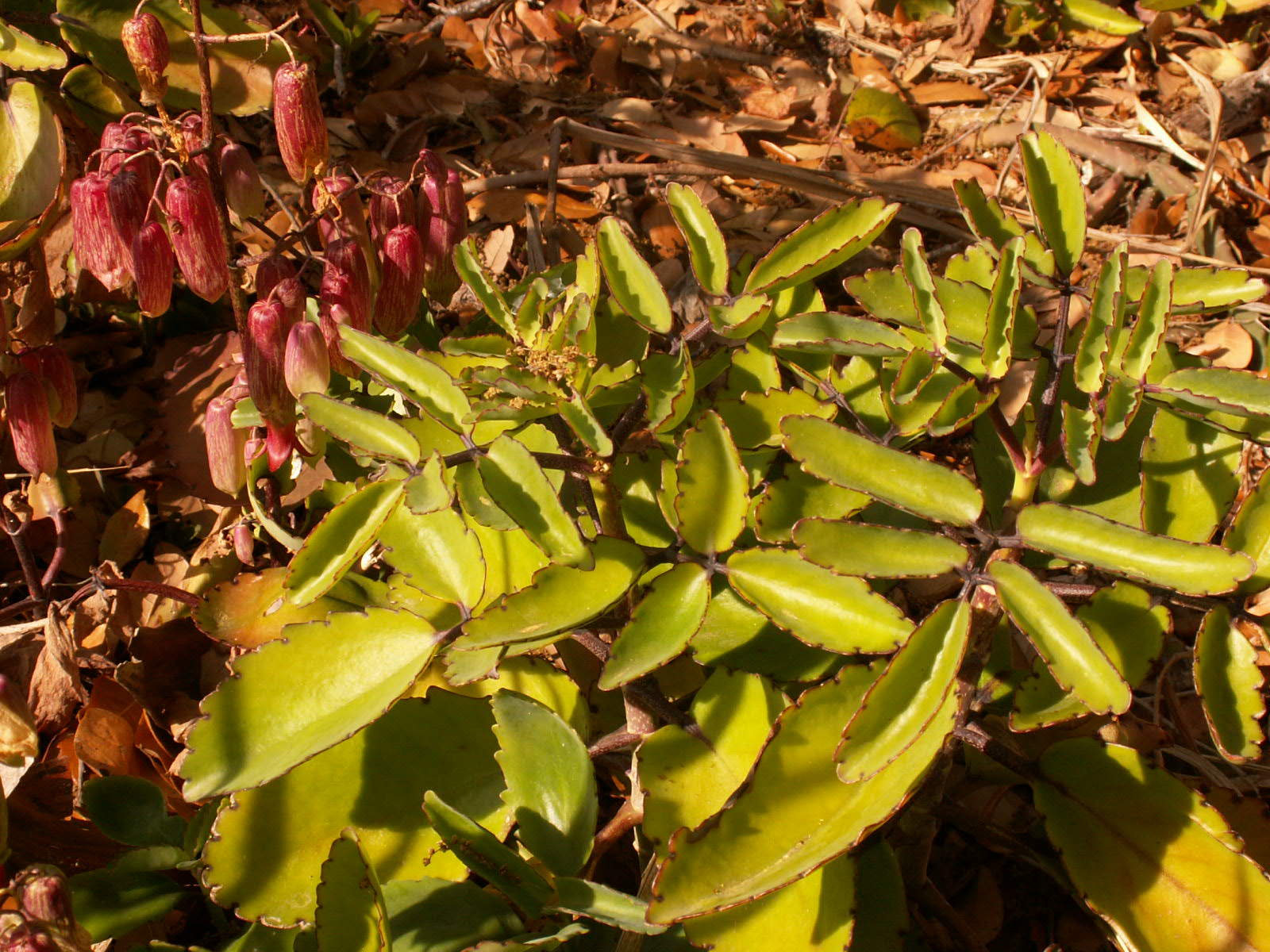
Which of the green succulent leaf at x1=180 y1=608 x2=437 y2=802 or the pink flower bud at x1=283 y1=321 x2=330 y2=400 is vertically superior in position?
the pink flower bud at x1=283 y1=321 x2=330 y2=400

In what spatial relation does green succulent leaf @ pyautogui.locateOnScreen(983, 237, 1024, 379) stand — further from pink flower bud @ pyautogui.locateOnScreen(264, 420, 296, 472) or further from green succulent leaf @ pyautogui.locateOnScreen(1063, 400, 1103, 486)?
pink flower bud @ pyautogui.locateOnScreen(264, 420, 296, 472)

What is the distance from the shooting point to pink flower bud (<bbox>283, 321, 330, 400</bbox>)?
3.19ft

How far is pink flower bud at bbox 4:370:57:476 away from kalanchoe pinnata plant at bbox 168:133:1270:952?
36cm

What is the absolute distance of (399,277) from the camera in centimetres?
107

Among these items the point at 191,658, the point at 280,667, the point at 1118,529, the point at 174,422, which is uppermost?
the point at 1118,529

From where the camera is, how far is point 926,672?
0.75 meters

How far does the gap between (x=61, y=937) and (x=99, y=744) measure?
1.66 ft

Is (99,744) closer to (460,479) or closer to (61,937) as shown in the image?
(61,937)

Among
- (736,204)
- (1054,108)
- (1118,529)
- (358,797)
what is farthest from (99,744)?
(1054,108)

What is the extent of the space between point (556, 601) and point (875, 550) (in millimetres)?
250

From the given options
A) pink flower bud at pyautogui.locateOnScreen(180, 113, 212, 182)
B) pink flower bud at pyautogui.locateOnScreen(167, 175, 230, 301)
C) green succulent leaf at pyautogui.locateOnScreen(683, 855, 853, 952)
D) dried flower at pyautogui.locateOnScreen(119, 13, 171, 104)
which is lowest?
green succulent leaf at pyautogui.locateOnScreen(683, 855, 853, 952)

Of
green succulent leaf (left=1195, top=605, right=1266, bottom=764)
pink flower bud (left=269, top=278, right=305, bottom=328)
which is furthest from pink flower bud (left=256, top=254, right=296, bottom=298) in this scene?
green succulent leaf (left=1195, top=605, right=1266, bottom=764)

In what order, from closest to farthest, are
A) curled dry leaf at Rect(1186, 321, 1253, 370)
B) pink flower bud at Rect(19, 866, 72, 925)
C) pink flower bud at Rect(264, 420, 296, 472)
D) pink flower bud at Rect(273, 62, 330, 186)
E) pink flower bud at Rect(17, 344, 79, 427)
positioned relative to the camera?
1. pink flower bud at Rect(19, 866, 72, 925)
2. pink flower bud at Rect(273, 62, 330, 186)
3. pink flower bud at Rect(264, 420, 296, 472)
4. pink flower bud at Rect(17, 344, 79, 427)
5. curled dry leaf at Rect(1186, 321, 1253, 370)

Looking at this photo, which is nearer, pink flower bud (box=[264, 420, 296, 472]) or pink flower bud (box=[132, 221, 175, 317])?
pink flower bud (box=[132, 221, 175, 317])
